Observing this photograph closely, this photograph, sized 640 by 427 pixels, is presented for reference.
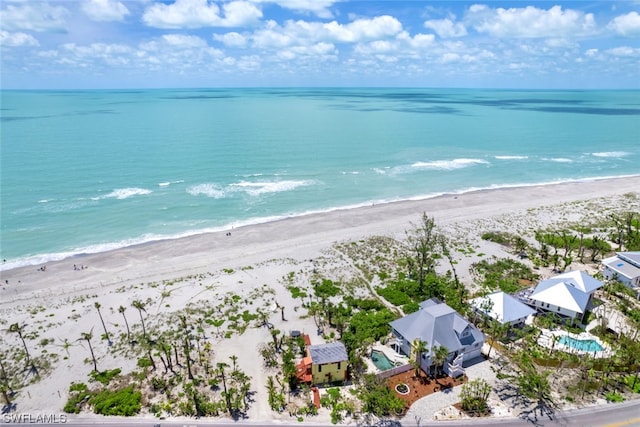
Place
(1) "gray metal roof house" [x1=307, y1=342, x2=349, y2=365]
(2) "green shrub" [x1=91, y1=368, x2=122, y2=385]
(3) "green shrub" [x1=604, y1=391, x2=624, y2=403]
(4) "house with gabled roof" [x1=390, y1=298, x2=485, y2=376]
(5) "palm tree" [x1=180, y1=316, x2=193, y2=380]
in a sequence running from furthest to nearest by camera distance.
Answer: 1. (4) "house with gabled roof" [x1=390, y1=298, x2=485, y2=376]
2. (2) "green shrub" [x1=91, y1=368, x2=122, y2=385]
3. (5) "palm tree" [x1=180, y1=316, x2=193, y2=380]
4. (1) "gray metal roof house" [x1=307, y1=342, x2=349, y2=365]
5. (3) "green shrub" [x1=604, y1=391, x2=624, y2=403]

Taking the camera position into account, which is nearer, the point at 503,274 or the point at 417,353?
the point at 417,353

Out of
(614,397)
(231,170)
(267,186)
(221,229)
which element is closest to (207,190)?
(267,186)

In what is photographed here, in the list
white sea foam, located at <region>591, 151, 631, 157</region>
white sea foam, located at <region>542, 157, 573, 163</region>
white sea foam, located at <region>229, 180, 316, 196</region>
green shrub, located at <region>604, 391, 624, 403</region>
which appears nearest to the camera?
green shrub, located at <region>604, 391, 624, 403</region>

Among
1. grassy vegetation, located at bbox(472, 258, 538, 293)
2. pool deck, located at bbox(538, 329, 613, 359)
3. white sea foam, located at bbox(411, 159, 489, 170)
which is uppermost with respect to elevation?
white sea foam, located at bbox(411, 159, 489, 170)

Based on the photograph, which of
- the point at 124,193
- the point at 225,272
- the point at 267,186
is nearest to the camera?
the point at 225,272

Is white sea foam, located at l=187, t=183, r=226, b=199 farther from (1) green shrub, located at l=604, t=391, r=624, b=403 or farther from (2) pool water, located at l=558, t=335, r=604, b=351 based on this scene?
(1) green shrub, located at l=604, t=391, r=624, b=403

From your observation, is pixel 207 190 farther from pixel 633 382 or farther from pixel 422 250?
pixel 633 382

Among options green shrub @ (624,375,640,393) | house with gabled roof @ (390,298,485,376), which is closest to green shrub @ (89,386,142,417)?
house with gabled roof @ (390,298,485,376)

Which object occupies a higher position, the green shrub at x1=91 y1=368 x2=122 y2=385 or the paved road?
the paved road
